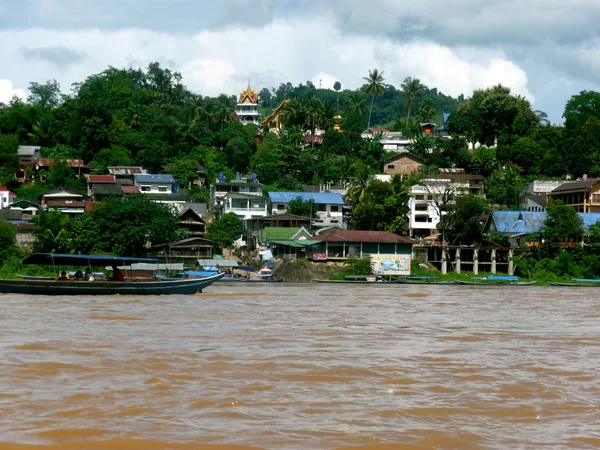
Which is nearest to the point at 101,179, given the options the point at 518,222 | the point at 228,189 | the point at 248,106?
the point at 228,189

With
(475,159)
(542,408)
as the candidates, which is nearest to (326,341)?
(542,408)

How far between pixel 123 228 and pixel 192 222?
770 cm

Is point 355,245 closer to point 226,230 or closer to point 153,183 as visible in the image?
point 226,230

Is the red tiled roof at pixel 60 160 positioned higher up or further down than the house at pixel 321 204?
higher up

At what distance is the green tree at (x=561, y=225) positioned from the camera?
1943 inches

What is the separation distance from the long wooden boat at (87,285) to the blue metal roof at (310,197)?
2788 cm

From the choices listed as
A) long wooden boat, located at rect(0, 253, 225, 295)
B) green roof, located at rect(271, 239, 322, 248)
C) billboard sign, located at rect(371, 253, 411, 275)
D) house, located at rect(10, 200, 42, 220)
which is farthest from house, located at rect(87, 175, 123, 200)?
long wooden boat, located at rect(0, 253, 225, 295)

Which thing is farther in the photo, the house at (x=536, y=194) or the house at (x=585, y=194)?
the house at (x=536, y=194)

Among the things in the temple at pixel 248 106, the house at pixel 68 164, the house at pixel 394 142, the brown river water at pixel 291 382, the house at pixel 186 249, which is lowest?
the brown river water at pixel 291 382

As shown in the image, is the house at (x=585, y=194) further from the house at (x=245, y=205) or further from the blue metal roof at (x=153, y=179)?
the blue metal roof at (x=153, y=179)

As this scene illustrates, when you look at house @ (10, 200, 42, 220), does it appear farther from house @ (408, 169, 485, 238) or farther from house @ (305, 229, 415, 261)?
house @ (408, 169, 485, 238)

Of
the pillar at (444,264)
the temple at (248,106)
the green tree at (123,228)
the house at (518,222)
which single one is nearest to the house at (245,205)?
the green tree at (123,228)

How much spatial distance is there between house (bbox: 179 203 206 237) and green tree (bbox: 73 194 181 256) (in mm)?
4172

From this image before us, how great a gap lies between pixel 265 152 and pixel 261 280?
23.1m
